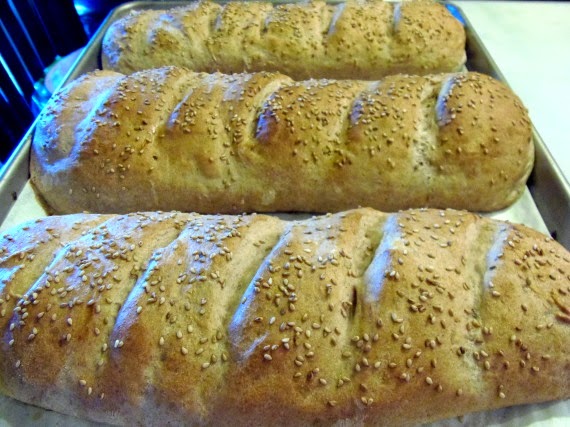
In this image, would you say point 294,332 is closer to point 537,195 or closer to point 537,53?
point 537,195

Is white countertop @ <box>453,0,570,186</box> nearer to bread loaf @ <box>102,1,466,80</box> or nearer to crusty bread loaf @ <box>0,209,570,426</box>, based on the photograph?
bread loaf @ <box>102,1,466,80</box>

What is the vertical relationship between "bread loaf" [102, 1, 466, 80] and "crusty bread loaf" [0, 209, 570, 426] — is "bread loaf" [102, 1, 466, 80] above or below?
above

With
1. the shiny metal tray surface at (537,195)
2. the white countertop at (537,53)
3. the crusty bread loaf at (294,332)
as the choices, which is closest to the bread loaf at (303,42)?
the white countertop at (537,53)

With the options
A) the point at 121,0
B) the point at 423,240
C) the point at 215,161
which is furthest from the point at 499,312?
the point at 121,0

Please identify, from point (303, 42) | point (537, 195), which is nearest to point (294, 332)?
point (537, 195)

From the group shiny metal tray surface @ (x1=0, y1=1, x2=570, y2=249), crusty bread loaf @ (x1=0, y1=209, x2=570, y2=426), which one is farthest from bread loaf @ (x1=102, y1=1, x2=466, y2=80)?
crusty bread loaf @ (x1=0, y1=209, x2=570, y2=426)

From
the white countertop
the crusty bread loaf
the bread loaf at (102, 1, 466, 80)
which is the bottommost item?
the white countertop

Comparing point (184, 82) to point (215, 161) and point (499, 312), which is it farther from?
point (499, 312)
